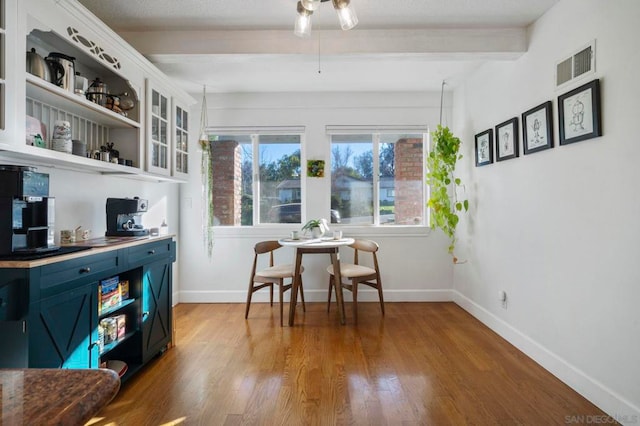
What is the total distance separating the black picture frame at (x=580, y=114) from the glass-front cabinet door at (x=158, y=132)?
296 cm

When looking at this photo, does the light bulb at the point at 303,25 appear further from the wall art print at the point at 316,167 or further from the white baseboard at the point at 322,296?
the white baseboard at the point at 322,296

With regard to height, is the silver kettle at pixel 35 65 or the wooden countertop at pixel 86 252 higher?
the silver kettle at pixel 35 65

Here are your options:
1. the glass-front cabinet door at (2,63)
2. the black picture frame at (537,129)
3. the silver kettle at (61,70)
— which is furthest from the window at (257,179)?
the glass-front cabinet door at (2,63)

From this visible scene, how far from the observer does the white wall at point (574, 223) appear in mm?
1680

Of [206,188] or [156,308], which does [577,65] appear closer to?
[156,308]

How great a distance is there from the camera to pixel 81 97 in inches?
75.0

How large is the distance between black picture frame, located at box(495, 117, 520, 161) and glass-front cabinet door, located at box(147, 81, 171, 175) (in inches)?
115

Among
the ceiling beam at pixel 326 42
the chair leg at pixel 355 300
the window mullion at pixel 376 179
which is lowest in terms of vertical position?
the chair leg at pixel 355 300

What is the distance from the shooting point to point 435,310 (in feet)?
11.5

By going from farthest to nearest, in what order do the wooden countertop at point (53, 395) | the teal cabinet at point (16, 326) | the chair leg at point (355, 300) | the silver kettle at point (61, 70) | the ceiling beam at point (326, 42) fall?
the chair leg at point (355, 300)
the ceiling beam at point (326, 42)
the silver kettle at point (61, 70)
the teal cabinet at point (16, 326)
the wooden countertop at point (53, 395)

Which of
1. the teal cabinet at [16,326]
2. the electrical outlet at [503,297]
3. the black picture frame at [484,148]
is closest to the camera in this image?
the teal cabinet at [16,326]

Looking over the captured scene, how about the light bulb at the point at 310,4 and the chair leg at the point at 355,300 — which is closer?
the light bulb at the point at 310,4

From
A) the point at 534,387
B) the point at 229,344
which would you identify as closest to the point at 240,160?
the point at 229,344

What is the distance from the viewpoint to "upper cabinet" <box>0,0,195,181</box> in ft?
4.90
